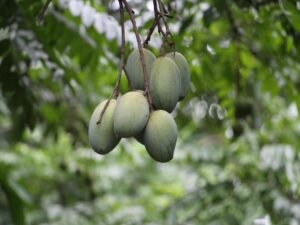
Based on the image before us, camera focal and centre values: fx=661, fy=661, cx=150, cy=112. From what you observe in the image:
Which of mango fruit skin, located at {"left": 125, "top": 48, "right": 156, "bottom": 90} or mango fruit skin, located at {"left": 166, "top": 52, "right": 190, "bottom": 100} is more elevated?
mango fruit skin, located at {"left": 125, "top": 48, "right": 156, "bottom": 90}

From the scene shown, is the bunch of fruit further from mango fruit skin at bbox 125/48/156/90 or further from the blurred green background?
the blurred green background

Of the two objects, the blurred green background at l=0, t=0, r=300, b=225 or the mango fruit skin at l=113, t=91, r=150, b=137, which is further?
the blurred green background at l=0, t=0, r=300, b=225

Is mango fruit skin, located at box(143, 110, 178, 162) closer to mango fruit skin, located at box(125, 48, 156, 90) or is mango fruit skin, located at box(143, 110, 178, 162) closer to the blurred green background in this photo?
mango fruit skin, located at box(125, 48, 156, 90)

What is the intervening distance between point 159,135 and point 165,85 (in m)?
0.06

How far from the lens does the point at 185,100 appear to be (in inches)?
62.6

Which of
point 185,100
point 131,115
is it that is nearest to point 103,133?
point 131,115

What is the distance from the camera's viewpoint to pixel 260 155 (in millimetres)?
2217

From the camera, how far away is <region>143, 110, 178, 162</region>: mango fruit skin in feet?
2.53

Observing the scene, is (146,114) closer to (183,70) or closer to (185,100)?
(183,70)

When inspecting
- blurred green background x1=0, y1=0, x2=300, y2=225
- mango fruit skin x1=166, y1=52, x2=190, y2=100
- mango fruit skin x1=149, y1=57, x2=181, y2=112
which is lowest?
→ blurred green background x1=0, y1=0, x2=300, y2=225

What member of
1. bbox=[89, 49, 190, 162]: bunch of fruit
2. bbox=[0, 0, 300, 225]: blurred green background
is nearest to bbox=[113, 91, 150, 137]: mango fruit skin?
bbox=[89, 49, 190, 162]: bunch of fruit

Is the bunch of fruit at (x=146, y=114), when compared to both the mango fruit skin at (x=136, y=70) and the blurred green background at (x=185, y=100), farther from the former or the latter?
the blurred green background at (x=185, y=100)

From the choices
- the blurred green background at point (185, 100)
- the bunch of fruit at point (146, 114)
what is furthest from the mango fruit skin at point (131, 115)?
the blurred green background at point (185, 100)

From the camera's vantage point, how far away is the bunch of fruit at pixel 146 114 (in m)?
0.77
